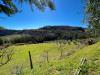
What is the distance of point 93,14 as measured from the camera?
21.5m

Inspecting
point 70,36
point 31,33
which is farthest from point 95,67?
point 31,33

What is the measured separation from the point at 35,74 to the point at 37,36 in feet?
460

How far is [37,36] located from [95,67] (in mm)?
143446

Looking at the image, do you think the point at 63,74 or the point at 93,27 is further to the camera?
the point at 63,74

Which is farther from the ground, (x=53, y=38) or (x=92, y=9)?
(x=92, y=9)

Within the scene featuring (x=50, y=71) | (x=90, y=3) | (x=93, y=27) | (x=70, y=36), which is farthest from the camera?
(x=70, y=36)

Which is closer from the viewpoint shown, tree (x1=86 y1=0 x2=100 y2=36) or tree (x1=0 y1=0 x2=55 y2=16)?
tree (x1=0 y1=0 x2=55 y2=16)

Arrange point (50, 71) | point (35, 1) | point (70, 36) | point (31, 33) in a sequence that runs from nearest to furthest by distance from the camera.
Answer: point (35, 1) < point (50, 71) < point (70, 36) < point (31, 33)

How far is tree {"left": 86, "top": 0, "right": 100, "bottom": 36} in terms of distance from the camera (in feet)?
67.8

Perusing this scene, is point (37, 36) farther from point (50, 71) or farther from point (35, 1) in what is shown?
point (35, 1)

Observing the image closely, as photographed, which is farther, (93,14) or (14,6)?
(93,14)

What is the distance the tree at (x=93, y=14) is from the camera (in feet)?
67.8

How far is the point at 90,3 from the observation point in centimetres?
2083

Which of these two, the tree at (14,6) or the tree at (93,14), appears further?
the tree at (93,14)
